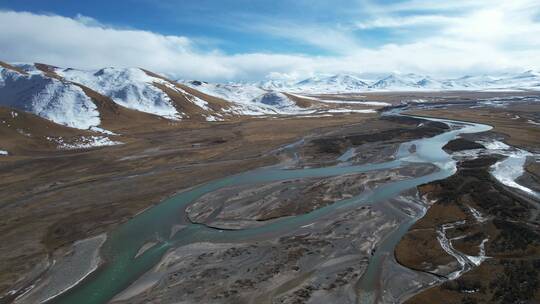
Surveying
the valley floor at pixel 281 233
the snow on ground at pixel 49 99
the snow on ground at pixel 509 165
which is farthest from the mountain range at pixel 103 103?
the snow on ground at pixel 509 165

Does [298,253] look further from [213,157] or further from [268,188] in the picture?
[213,157]

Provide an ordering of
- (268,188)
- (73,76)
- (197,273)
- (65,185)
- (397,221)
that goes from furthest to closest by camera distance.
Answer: (73,76)
(65,185)
(268,188)
(397,221)
(197,273)

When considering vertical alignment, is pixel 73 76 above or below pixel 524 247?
above

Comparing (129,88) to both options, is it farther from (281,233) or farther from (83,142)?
(281,233)

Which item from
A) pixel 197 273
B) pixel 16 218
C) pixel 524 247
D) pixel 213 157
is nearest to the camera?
pixel 197 273

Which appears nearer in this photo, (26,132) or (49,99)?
(26,132)

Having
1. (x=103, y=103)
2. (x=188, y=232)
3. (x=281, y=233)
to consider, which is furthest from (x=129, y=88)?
(x=281, y=233)

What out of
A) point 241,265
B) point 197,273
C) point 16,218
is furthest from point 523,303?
point 16,218
